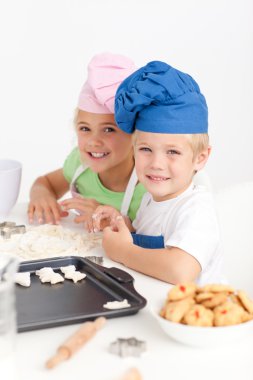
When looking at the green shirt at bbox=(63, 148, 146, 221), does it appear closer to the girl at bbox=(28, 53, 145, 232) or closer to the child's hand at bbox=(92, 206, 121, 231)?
the girl at bbox=(28, 53, 145, 232)

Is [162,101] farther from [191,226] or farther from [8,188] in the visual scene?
[8,188]

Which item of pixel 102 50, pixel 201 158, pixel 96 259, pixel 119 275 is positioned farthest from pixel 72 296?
pixel 102 50

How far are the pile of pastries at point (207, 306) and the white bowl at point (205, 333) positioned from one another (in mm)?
10

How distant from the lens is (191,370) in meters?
1.09

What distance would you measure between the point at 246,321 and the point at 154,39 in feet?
9.81

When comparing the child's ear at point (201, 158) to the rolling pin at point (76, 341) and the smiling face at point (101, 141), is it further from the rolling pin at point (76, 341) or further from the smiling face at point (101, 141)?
the rolling pin at point (76, 341)

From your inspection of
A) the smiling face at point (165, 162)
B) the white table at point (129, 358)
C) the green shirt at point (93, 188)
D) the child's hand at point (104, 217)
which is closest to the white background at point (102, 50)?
the green shirt at point (93, 188)

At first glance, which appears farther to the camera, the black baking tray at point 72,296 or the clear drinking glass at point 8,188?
the clear drinking glass at point 8,188

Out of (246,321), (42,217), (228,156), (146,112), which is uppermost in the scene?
(146,112)

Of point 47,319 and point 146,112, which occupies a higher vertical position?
point 146,112

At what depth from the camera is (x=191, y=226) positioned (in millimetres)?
1597

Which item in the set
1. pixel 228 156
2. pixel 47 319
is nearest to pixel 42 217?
pixel 47 319

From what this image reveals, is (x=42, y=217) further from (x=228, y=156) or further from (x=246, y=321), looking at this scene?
(x=228, y=156)

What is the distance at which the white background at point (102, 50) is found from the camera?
3.88 m
